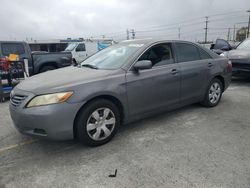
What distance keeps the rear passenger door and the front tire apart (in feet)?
5.39

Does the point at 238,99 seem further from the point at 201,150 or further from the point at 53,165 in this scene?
the point at 53,165

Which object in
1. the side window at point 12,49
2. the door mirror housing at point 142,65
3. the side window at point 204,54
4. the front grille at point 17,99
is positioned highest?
the side window at point 12,49

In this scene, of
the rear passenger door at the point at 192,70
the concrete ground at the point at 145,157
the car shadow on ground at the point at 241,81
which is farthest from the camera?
the car shadow on ground at the point at 241,81

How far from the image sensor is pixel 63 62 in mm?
9805

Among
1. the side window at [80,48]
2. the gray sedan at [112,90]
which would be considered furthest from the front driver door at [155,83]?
the side window at [80,48]

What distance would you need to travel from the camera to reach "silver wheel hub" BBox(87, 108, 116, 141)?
323cm

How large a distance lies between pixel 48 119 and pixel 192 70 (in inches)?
114

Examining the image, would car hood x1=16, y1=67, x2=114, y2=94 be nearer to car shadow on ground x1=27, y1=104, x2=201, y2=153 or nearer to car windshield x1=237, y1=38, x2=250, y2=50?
car shadow on ground x1=27, y1=104, x2=201, y2=153

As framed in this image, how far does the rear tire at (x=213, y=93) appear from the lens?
4949 millimetres

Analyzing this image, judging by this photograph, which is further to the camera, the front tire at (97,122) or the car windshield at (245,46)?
the car windshield at (245,46)

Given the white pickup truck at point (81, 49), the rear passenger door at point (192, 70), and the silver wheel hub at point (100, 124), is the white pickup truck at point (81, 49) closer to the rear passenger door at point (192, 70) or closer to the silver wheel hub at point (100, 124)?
the rear passenger door at point (192, 70)

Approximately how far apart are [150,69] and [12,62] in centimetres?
521

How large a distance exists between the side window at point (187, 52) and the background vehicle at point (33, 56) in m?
5.33

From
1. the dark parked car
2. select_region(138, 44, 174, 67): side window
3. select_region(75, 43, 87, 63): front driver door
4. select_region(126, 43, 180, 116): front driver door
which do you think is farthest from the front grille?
select_region(75, 43, 87, 63): front driver door
